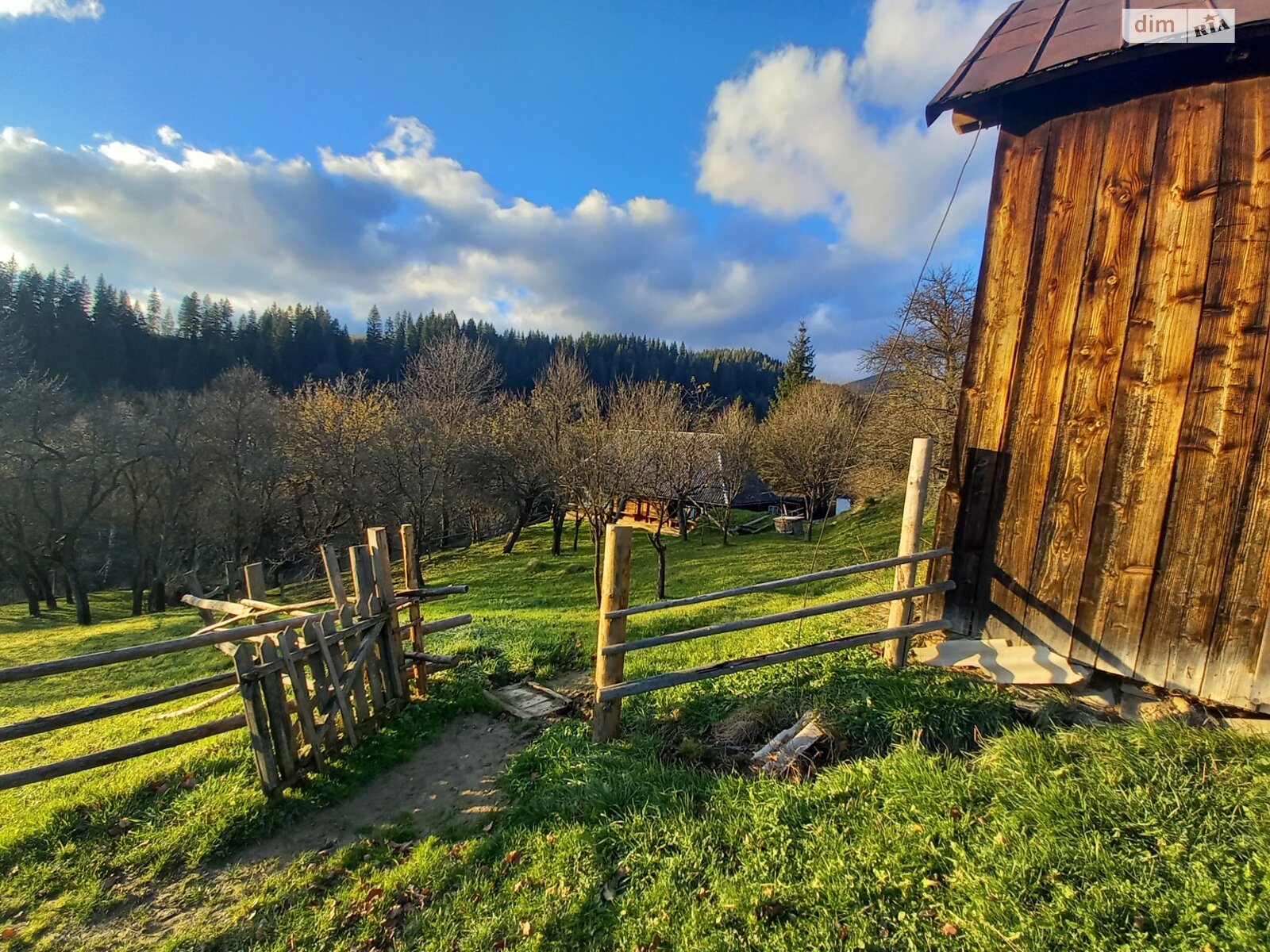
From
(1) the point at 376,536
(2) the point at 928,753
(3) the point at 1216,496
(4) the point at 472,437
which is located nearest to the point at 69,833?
(1) the point at 376,536

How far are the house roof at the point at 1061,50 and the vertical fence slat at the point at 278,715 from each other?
7.14 meters

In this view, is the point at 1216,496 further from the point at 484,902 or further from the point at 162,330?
the point at 162,330

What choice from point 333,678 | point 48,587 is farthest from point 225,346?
point 333,678

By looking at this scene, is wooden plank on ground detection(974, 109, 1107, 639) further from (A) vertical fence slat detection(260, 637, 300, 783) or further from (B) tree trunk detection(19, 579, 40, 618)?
(B) tree trunk detection(19, 579, 40, 618)

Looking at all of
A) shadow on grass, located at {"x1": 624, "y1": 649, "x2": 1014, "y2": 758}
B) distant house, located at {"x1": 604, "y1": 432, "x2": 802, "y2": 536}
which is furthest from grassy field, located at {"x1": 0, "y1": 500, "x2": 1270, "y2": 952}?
distant house, located at {"x1": 604, "y1": 432, "x2": 802, "y2": 536}

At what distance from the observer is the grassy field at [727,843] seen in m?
2.72

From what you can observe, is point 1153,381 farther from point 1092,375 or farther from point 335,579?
point 335,579

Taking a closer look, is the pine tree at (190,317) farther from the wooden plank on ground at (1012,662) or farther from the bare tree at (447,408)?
the wooden plank on ground at (1012,662)

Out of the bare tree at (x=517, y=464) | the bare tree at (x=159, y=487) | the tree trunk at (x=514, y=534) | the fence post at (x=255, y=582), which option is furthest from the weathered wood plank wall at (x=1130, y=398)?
the bare tree at (x=159, y=487)

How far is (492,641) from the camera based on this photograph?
8633 millimetres

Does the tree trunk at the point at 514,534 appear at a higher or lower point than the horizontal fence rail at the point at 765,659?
lower

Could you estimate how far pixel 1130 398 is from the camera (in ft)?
13.4

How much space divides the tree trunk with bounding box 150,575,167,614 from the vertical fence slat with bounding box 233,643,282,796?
2983 centimetres

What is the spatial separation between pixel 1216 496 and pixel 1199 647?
106 centimetres
